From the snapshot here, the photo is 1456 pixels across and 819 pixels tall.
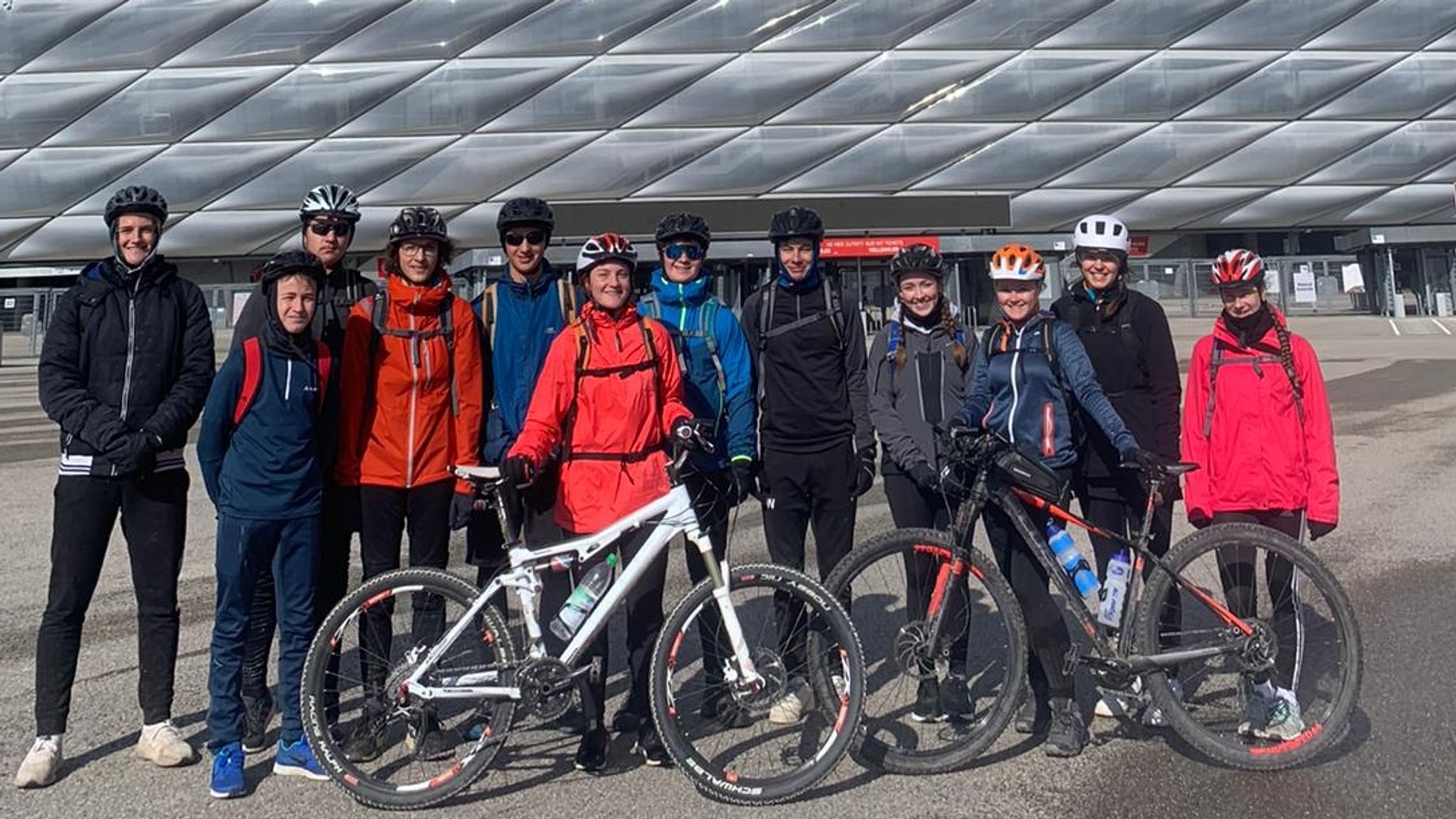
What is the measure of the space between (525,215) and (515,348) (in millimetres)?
552

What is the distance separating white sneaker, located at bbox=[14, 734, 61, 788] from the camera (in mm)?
3740

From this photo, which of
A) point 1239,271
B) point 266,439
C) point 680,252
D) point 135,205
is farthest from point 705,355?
point 135,205

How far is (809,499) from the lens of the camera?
14.9ft

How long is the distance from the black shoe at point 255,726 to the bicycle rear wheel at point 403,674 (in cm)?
51

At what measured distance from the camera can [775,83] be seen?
122 ft

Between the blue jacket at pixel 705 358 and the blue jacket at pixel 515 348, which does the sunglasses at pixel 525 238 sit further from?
the blue jacket at pixel 705 358

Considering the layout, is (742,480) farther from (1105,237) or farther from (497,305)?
(1105,237)

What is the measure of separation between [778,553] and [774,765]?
1010 millimetres

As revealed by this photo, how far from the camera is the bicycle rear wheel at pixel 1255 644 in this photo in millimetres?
3740

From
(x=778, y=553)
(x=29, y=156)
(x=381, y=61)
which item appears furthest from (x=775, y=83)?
(x=778, y=553)

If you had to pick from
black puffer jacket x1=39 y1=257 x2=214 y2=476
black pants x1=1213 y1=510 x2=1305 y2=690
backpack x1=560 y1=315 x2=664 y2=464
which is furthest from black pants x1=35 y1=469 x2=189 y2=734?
black pants x1=1213 y1=510 x2=1305 y2=690

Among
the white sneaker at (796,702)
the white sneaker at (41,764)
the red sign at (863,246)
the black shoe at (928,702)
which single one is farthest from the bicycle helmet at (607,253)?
the red sign at (863,246)

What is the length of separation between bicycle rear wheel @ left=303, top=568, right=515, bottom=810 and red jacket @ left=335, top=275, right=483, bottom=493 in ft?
1.70

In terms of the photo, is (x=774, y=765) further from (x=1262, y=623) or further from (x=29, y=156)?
(x=29, y=156)
